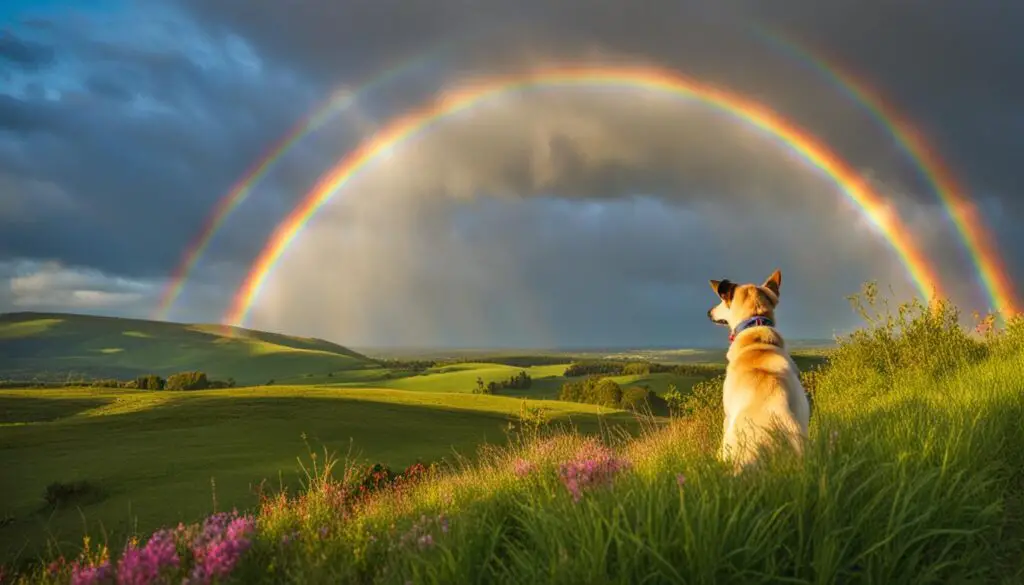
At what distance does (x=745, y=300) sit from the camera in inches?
317

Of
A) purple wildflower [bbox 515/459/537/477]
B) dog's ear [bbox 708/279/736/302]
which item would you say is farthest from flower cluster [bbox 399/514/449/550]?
dog's ear [bbox 708/279/736/302]

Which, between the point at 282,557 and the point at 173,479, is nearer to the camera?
the point at 282,557

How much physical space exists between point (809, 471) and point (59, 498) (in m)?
49.6

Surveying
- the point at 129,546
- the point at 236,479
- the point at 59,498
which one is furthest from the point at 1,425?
the point at 129,546

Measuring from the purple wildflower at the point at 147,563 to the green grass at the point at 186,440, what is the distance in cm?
1282

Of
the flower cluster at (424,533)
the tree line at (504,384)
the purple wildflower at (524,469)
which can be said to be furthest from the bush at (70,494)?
the tree line at (504,384)

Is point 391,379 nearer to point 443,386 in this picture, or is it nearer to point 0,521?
point 443,386

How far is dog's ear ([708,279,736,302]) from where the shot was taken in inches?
328

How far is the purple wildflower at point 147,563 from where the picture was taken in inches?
179

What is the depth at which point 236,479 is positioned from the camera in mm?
44562

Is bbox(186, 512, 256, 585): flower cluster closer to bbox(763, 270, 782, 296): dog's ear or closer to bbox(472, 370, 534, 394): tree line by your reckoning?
bbox(763, 270, 782, 296): dog's ear

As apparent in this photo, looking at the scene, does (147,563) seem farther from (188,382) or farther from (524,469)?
(188,382)

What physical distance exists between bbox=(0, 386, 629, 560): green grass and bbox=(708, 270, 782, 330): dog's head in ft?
44.0

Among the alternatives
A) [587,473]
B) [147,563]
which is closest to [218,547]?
[147,563]
